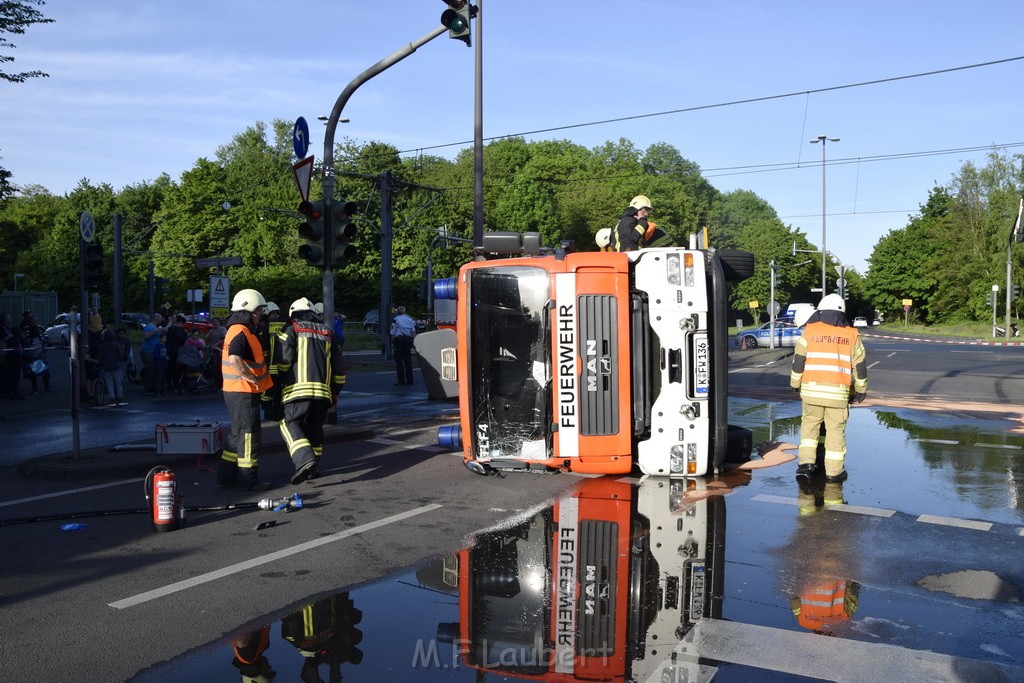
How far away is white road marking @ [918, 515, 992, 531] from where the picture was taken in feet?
23.0

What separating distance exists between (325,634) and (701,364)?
15.3 ft

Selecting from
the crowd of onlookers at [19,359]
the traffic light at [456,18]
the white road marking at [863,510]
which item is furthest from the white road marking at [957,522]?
the crowd of onlookers at [19,359]

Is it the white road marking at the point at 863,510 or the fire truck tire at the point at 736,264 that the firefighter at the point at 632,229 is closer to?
the fire truck tire at the point at 736,264

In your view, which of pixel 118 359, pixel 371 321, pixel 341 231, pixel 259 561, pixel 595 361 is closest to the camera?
pixel 259 561

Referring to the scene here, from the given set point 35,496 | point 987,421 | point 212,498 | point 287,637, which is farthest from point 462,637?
point 987,421

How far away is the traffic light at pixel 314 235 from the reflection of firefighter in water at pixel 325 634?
7.57m

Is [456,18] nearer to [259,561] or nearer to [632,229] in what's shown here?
[632,229]

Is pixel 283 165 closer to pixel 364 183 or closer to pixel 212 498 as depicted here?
pixel 364 183

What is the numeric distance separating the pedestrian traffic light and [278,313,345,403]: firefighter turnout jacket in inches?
134

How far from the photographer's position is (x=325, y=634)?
15.5ft

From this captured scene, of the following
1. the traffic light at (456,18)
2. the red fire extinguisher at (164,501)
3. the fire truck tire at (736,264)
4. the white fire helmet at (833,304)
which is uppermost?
the traffic light at (456,18)

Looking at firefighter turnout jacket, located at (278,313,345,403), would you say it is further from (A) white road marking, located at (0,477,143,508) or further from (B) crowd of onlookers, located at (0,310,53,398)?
(B) crowd of onlookers, located at (0,310,53,398)

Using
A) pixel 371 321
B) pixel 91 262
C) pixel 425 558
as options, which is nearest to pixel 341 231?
pixel 91 262

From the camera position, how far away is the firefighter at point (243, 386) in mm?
8195
